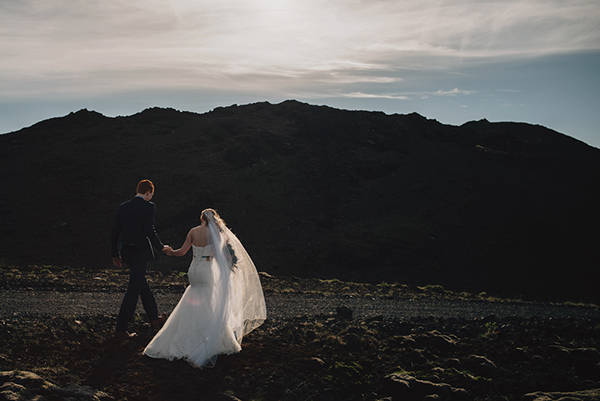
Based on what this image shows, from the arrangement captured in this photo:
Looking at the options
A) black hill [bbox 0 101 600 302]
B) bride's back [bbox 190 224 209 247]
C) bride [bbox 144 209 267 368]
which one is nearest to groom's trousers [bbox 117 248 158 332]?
bride [bbox 144 209 267 368]

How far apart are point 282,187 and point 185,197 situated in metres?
7.86

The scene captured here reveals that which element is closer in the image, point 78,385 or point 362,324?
point 78,385

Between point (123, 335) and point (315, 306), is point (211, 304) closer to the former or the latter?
point (123, 335)

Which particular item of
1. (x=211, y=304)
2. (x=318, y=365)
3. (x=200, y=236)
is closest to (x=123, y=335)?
(x=211, y=304)

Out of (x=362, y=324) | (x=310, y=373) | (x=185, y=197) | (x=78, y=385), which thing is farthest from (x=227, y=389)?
(x=185, y=197)

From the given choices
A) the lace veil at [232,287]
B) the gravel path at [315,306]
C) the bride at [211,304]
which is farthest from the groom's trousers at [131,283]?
the gravel path at [315,306]

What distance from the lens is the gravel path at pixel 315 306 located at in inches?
380

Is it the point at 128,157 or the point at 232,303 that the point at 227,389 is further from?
the point at 128,157

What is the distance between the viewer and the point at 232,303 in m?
6.23

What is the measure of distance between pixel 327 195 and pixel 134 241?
1071 inches

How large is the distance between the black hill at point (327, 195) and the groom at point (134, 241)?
15.8 m

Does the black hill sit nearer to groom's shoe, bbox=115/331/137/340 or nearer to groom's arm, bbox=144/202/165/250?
groom's shoe, bbox=115/331/137/340

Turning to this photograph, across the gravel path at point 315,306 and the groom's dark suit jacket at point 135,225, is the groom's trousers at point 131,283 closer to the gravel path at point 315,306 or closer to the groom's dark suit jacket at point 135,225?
the groom's dark suit jacket at point 135,225

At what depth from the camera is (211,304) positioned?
19.7 ft
